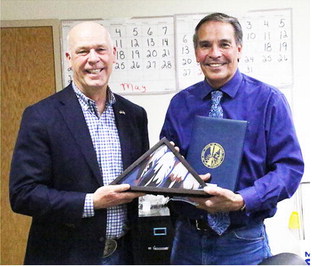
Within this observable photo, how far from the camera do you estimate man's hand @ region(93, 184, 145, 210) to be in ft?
4.40

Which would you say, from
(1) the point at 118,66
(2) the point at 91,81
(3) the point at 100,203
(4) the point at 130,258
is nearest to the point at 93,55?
(2) the point at 91,81

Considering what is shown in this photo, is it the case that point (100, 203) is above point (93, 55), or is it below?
below

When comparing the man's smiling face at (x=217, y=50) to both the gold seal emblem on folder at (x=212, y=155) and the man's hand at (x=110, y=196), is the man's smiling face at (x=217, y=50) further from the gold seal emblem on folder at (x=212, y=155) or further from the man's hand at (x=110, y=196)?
the man's hand at (x=110, y=196)

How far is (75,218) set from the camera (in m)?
1.41

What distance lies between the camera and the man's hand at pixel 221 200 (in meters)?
1.33

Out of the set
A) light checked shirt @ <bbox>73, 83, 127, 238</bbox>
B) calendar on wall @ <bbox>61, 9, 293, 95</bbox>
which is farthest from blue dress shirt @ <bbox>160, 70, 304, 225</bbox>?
calendar on wall @ <bbox>61, 9, 293, 95</bbox>

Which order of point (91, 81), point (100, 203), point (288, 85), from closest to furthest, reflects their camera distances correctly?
point (100, 203) → point (91, 81) → point (288, 85)

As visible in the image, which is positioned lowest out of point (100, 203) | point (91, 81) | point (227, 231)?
point (227, 231)

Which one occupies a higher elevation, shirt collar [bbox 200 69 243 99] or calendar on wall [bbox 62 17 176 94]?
calendar on wall [bbox 62 17 176 94]

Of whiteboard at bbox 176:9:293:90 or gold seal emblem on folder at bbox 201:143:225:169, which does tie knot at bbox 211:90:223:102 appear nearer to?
gold seal emblem on folder at bbox 201:143:225:169

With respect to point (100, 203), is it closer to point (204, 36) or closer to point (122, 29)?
point (204, 36)

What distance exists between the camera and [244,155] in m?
1.45

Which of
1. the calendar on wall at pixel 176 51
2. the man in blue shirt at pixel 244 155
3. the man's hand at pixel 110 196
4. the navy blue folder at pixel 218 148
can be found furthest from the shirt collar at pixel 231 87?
the calendar on wall at pixel 176 51

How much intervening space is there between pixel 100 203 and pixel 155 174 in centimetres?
20
